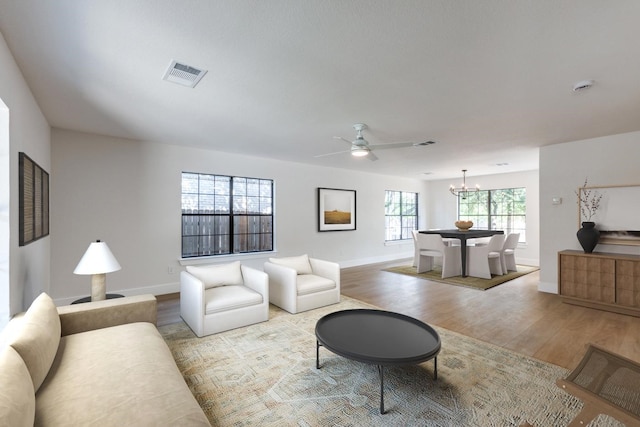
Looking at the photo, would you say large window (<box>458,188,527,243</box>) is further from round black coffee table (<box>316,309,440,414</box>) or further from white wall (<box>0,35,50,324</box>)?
white wall (<box>0,35,50,324</box>)

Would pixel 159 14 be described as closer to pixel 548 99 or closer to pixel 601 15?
pixel 601 15

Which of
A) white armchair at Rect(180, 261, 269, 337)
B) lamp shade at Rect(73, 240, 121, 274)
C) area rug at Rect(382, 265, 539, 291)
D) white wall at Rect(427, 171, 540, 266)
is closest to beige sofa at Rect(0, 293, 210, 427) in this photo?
lamp shade at Rect(73, 240, 121, 274)

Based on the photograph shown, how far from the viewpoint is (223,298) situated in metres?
3.27

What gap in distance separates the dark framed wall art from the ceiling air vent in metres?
1.33

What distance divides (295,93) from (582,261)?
4665mm

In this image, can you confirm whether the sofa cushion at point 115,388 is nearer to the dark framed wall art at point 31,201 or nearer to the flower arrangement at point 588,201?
the dark framed wall art at point 31,201

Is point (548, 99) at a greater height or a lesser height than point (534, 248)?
greater

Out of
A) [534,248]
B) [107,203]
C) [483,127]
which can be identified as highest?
[483,127]

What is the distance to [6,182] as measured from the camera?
2057 millimetres

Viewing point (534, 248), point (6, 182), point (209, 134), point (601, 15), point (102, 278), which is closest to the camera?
point (601, 15)

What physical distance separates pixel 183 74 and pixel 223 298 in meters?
2.28

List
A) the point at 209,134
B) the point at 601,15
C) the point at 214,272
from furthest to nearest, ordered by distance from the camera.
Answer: the point at 209,134 → the point at 214,272 → the point at 601,15

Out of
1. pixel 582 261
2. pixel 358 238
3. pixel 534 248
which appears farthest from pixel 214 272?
pixel 534 248

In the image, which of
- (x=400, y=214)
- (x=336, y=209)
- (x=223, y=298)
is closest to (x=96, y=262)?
(x=223, y=298)
